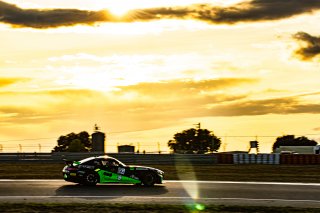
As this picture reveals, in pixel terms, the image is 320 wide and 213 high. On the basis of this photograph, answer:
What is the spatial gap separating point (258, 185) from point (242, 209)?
24.0 feet

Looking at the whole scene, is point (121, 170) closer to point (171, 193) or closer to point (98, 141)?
point (171, 193)

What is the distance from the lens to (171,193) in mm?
20641

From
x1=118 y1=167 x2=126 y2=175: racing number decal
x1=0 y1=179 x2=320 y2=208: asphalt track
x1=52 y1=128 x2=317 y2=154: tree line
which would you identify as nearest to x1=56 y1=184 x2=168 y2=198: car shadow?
x1=0 y1=179 x2=320 y2=208: asphalt track

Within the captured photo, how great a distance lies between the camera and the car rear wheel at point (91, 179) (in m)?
22.6

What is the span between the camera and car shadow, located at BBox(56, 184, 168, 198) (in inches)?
801

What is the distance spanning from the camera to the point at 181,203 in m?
18.2

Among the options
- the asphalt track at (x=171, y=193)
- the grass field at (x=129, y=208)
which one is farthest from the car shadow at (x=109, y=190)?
the grass field at (x=129, y=208)

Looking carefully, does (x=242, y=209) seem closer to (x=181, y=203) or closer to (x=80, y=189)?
(x=181, y=203)

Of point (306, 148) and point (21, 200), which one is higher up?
point (306, 148)

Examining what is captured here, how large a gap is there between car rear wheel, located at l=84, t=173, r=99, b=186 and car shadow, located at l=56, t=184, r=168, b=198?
0.74 ft

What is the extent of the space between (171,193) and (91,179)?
146 inches

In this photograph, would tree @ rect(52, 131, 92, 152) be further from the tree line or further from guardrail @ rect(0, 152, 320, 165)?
guardrail @ rect(0, 152, 320, 165)

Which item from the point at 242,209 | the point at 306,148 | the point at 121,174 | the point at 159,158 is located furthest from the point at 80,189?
the point at 306,148

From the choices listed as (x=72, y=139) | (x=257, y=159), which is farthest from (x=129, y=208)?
(x=72, y=139)
